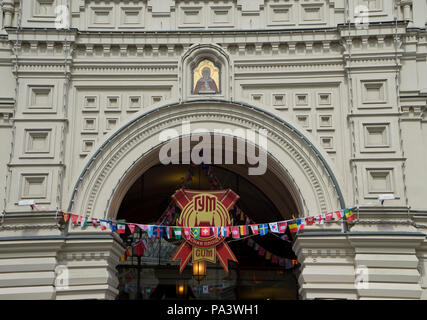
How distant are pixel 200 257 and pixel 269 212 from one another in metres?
4.76

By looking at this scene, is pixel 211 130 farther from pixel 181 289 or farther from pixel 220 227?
pixel 181 289

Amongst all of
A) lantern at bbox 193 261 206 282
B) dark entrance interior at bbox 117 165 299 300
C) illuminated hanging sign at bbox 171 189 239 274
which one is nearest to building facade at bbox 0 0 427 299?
illuminated hanging sign at bbox 171 189 239 274

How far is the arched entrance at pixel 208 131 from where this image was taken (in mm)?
12859

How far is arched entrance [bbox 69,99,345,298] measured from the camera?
12.9 metres

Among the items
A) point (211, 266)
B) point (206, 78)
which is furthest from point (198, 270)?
point (206, 78)

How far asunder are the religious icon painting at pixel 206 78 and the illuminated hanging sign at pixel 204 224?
2.22m

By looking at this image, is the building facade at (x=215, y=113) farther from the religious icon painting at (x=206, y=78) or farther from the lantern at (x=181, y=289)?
the lantern at (x=181, y=289)

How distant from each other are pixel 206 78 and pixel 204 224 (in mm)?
3189

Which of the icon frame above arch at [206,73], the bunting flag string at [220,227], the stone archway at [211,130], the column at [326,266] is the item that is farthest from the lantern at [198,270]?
the icon frame above arch at [206,73]

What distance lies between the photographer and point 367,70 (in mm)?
13352

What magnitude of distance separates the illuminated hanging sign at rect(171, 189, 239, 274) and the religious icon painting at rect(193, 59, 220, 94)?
222 cm

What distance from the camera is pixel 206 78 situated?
13.8 meters
